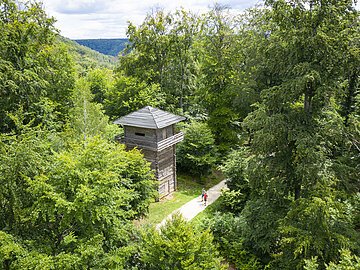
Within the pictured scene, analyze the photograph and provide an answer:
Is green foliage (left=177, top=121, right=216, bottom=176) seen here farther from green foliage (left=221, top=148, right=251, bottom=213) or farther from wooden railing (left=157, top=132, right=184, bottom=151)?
green foliage (left=221, top=148, right=251, bottom=213)

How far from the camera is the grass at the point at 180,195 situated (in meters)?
20.1

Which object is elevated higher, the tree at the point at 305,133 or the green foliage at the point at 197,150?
the tree at the point at 305,133

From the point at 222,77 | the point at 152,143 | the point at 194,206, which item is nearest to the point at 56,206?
the point at 152,143

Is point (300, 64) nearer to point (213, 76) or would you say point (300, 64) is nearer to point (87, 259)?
point (87, 259)

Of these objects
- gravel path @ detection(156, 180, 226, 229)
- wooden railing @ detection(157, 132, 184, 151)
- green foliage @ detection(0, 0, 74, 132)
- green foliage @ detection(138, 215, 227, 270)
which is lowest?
gravel path @ detection(156, 180, 226, 229)

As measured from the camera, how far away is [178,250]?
10.2m

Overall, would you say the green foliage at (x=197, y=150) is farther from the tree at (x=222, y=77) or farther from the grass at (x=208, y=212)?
the grass at (x=208, y=212)

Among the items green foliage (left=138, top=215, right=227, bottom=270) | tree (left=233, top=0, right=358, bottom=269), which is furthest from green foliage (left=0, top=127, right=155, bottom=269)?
tree (left=233, top=0, right=358, bottom=269)

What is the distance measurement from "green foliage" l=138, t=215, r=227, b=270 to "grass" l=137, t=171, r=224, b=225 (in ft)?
23.9

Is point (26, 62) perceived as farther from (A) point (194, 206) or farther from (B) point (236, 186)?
(B) point (236, 186)

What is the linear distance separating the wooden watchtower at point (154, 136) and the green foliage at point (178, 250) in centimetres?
1020

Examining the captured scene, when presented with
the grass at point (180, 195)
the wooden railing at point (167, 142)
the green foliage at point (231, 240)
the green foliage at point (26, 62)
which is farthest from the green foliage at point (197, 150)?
the green foliage at point (26, 62)

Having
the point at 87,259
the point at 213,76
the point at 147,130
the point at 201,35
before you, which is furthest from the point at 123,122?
the point at 201,35

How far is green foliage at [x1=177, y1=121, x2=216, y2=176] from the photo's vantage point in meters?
25.7
